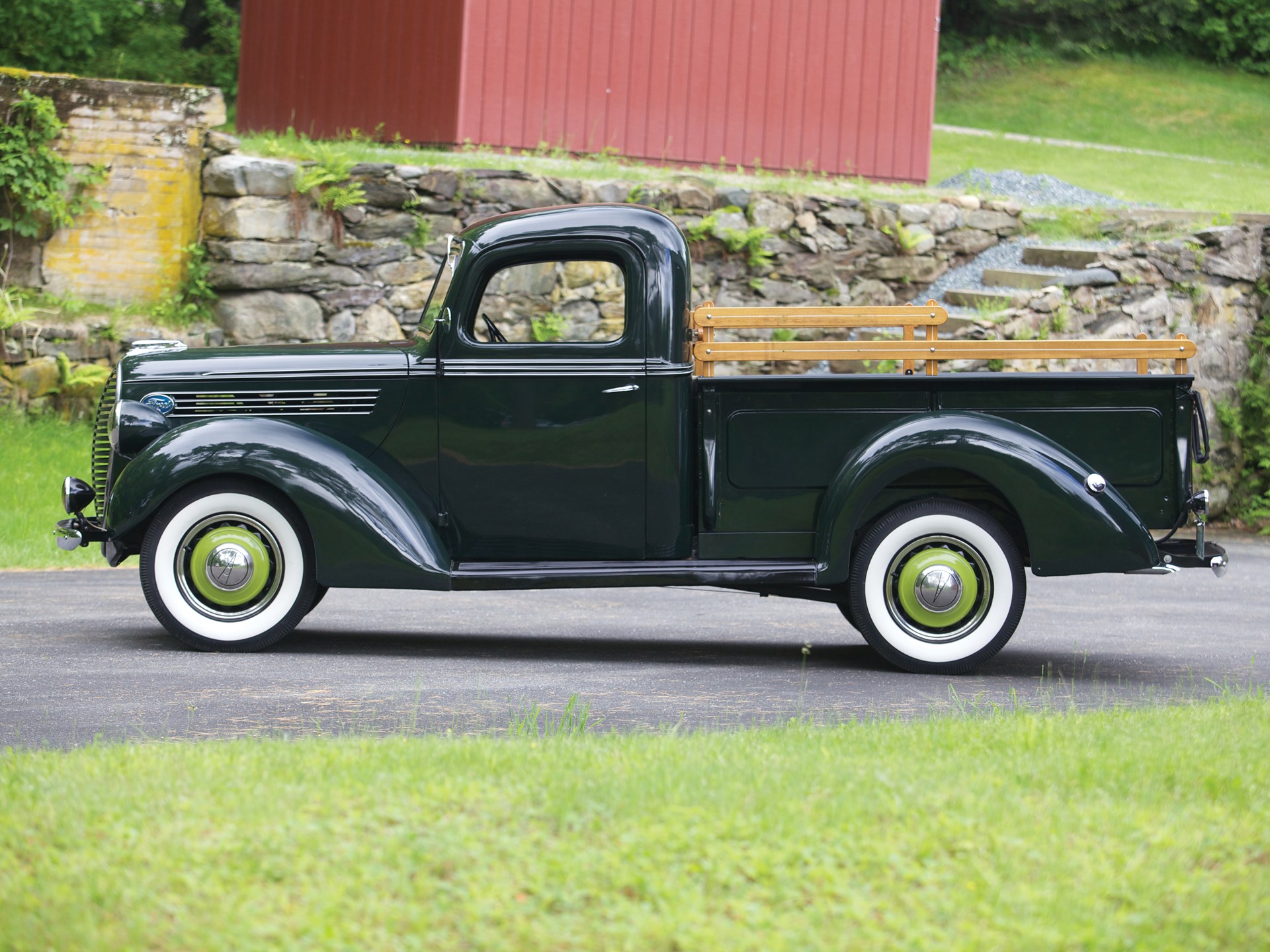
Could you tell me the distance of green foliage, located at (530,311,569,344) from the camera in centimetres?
1127

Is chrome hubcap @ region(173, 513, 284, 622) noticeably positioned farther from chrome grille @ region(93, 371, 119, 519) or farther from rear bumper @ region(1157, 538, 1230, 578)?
rear bumper @ region(1157, 538, 1230, 578)

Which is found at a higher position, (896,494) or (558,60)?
(558,60)

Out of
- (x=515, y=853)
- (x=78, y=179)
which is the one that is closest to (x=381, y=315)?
(x=78, y=179)

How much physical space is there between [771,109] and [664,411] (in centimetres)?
995

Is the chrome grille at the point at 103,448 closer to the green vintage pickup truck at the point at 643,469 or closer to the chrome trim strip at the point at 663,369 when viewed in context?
the green vintage pickup truck at the point at 643,469

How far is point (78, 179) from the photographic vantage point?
467 inches

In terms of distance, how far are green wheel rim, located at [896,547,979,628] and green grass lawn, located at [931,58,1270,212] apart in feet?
33.9

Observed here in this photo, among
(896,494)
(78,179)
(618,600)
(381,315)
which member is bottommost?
(618,600)

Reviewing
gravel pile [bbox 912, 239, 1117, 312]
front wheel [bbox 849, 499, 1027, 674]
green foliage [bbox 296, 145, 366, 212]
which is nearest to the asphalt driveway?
front wheel [bbox 849, 499, 1027, 674]

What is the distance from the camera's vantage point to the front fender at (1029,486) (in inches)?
226

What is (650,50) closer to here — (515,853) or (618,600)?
(618,600)

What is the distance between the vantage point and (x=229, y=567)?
5906 mm

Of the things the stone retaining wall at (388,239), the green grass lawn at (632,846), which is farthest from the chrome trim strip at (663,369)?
the stone retaining wall at (388,239)

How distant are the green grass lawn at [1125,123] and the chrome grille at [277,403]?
11596 millimetres
